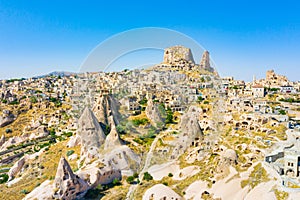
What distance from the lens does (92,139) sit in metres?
18.7

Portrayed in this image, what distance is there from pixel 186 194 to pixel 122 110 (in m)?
11.7

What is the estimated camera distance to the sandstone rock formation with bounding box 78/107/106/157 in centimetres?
1838

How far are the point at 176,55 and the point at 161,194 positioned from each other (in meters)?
36.0

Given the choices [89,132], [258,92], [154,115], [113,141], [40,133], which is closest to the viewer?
[113,141]

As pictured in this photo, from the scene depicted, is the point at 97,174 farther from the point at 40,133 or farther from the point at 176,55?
the point at 176,55

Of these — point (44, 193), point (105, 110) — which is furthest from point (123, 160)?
point (105, 110)

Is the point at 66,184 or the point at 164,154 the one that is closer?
the point at 66,184

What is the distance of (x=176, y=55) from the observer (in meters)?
45.6

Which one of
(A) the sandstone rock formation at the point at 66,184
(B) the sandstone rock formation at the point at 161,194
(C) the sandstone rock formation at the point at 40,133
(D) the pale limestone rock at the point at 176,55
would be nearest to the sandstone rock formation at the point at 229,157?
(B) the sandstone rock formation at the point at 161,194

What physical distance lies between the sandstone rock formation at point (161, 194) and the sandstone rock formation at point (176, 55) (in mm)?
30109

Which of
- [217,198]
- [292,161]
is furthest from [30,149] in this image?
[292,161]

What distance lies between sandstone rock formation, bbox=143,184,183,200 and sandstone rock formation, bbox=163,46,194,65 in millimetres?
30109

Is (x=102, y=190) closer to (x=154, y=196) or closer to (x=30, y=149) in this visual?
(x=154, y=196)

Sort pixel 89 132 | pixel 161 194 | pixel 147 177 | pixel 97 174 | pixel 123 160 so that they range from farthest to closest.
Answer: pixel 89 132
pixel 123 160
pixel 147 177
pixel 97 174
pixel 161 194
